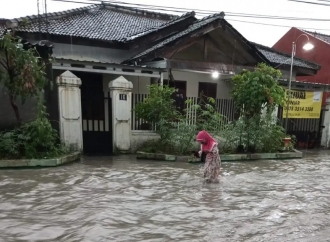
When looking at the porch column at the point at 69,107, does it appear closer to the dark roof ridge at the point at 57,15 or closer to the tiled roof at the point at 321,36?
the dark roof ridge at the point at 57,15

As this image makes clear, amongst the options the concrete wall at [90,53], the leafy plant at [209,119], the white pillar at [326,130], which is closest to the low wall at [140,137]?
the leafy plant at [209,119]

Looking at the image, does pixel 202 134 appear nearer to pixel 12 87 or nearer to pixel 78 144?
pixel 78 144

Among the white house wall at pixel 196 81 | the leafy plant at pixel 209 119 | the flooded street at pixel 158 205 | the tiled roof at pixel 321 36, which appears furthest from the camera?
the tiled roof at pixel 321 36

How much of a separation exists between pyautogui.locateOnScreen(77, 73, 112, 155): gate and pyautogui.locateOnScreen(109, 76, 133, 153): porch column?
18.1 inches

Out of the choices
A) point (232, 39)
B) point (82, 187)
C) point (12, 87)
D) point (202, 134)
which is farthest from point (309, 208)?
point (232, 39)

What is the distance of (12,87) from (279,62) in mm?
13763

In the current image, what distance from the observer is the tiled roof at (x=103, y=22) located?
1311 centimetres

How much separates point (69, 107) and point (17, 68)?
191 cm

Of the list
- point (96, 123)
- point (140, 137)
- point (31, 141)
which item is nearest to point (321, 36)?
point (140, 137)

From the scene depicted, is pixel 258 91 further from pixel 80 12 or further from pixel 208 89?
pixel 80 12

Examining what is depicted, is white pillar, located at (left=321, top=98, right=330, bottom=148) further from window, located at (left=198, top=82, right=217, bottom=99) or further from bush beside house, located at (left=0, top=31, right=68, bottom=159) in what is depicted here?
bush beside house, located at (left=0, top=31, right=68, bottom=159)

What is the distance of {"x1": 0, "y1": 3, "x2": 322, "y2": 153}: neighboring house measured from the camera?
1005cm

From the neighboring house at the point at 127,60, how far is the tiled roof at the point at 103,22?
0.04m

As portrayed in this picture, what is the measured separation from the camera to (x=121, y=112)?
993cm
